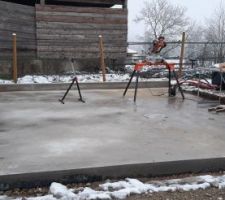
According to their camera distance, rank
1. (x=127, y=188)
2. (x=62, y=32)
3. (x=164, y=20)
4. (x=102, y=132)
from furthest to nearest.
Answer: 1. (x=164, y=20)
2. (x=62, y=32)
3. (x=102, y=132)
4. (x=127, y=188)

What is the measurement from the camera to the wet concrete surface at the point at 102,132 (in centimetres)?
423

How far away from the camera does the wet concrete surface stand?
4230 millimetres

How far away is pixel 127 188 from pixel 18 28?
10851 mm

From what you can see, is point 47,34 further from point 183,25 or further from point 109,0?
point 183,25

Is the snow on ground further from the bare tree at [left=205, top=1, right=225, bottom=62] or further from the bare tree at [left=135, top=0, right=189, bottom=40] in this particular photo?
the bare tree at [left=135, top=0, right=189, bottom=40]

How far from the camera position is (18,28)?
13.8 meters

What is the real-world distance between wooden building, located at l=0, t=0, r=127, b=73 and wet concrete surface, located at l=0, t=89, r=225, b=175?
19.6 ft

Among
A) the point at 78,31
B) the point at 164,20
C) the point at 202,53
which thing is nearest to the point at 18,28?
the point at 78,31

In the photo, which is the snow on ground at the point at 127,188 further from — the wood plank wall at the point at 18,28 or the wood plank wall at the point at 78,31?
the wood plank wall at the point at 78,31

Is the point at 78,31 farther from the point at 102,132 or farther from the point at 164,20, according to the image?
the point at 164,20

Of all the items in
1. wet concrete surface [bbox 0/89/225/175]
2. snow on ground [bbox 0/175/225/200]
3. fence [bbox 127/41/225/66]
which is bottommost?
snow on ground [bbox 0/175/225/200]

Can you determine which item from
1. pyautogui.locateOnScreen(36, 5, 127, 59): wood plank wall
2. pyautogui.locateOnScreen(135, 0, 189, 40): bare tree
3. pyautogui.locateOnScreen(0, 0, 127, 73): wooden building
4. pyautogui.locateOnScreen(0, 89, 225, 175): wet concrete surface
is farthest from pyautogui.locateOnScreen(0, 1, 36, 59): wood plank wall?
pyautogui.locateOnScreen(135, 0, 189, 40): bare tree

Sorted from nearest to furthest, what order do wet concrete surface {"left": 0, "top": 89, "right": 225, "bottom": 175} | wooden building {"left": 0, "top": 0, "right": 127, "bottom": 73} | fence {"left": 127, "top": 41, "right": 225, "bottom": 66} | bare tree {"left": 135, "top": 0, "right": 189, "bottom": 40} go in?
wet concrete surface {"left": 0, "top": 89, "right": 225, "bottom": 175} → wooden building {"left": 0, "top": 0, "right": 127, "bottom": 73} → fence {"left": 127, "top": 41, "right": 225, "bottom": 66} → bare tree {"left": 135, "top": 0, "right": 189, "bottom": 40}

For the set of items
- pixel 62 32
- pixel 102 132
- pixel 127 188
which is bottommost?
pixel 127 188
